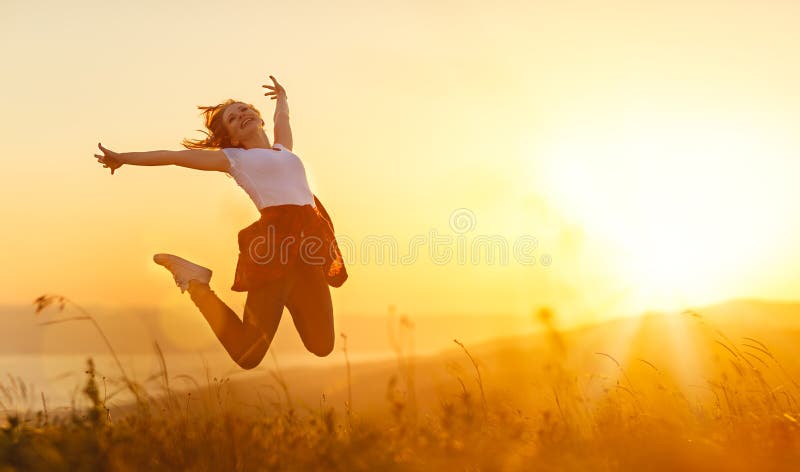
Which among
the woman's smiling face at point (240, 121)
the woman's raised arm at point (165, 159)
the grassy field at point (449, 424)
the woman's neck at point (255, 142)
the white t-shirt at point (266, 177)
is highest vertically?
the woman's smiling face at point (240, 121)

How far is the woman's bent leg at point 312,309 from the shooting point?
739cm

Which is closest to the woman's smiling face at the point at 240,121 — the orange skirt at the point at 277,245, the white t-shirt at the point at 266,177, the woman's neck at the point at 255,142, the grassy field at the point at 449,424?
the woman's neck at the point at 255,142

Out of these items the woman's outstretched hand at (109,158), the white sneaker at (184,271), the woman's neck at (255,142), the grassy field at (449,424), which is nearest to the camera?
the grassy field at (449,424)

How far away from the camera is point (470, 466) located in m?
4.87

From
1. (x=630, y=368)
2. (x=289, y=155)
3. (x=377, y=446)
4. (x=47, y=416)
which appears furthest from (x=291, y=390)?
(x=630, y=368)

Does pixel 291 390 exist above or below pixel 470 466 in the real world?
above

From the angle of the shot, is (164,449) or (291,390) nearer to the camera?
(164,449)

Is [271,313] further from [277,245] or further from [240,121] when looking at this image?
[240,121]

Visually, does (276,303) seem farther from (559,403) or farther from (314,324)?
(559,403)

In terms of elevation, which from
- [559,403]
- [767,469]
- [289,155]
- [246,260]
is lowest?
[767,469]

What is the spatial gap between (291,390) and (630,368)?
144 inches

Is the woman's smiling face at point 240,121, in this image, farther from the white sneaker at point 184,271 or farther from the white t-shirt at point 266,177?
the white sneaker at point 184,271

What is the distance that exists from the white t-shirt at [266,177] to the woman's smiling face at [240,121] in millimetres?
527

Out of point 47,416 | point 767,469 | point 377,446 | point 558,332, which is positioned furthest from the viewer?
point 47,416
